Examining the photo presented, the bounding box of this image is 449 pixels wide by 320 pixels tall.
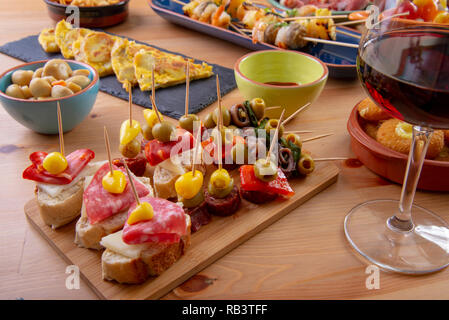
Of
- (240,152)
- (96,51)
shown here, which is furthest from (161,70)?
(240,152)

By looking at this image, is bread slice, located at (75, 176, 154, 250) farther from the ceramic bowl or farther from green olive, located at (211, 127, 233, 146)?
the ceramic bowl

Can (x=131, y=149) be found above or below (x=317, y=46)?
below

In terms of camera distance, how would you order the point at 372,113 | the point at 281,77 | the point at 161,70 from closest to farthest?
the point at 372,113 → the point at 281,77 → the point at 161,70

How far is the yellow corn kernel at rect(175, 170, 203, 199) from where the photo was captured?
1182 mm

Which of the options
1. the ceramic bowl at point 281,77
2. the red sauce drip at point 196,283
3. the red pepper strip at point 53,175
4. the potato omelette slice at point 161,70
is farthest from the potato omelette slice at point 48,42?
the red sauce drip at point 196,283

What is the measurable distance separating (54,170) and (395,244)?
3.17 feet

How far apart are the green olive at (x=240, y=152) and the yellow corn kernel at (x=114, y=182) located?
388 mm

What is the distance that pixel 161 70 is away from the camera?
1991 mm

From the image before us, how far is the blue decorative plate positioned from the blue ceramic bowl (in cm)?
94

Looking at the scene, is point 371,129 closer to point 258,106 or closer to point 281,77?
point 258,106

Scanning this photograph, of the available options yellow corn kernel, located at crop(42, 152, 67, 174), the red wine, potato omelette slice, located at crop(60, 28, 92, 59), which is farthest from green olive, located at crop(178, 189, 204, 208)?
potato omelette slice, located at crop(60, 28, 92, 59)

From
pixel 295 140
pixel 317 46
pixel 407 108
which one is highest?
pixel 407 108

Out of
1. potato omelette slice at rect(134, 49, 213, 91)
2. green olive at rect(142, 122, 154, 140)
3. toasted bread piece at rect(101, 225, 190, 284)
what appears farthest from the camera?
potato omelette slice at rect(134, 49, 213, 91)

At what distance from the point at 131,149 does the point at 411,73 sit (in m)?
0.84
